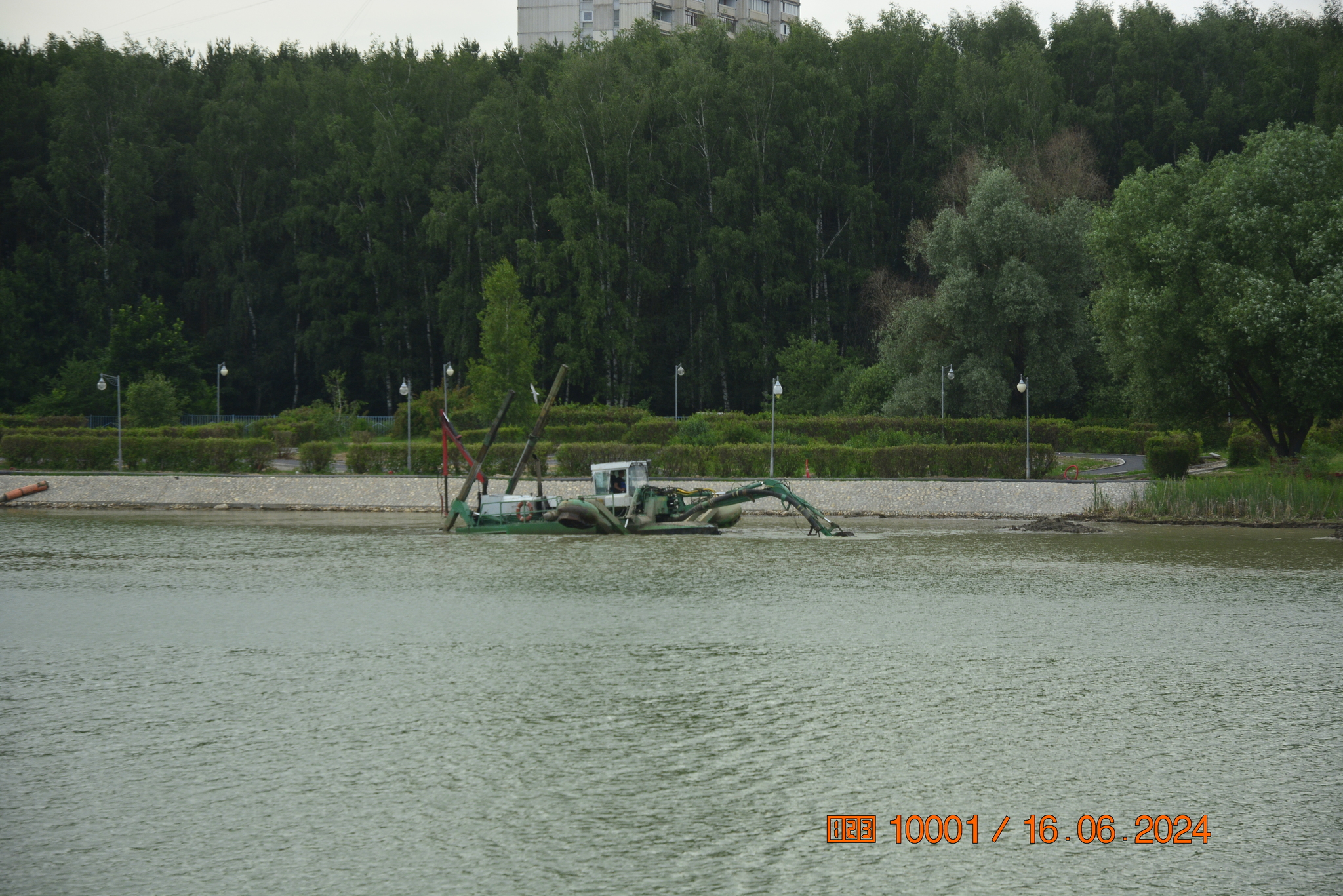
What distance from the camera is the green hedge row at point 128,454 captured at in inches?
1865

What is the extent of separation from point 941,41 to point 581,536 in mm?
60642

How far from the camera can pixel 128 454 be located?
48.5m

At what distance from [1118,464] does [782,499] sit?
2314cm

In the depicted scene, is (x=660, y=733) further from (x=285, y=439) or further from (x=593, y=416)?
(x=285, y=439)

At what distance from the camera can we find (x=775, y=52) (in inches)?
2938

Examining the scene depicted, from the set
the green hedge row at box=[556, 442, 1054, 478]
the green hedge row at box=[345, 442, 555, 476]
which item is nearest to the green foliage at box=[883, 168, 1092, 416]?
the green hedge row at box=[556, 442, 1054, 478]

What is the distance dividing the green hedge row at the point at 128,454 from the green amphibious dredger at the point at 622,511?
18.4 meters

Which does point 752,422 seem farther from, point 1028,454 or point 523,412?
point 1028,454

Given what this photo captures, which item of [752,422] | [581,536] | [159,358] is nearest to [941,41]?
[752,422]

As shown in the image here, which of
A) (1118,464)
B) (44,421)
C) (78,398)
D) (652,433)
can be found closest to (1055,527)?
(1118,464)

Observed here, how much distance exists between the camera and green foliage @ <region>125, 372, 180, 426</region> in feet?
199

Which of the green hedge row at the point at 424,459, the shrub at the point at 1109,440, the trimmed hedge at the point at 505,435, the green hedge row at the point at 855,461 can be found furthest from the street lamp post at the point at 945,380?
the green hedge row at the point at 424,459

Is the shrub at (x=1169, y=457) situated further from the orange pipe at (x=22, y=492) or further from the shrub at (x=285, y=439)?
the orange pipe at (x=22, y=492)
